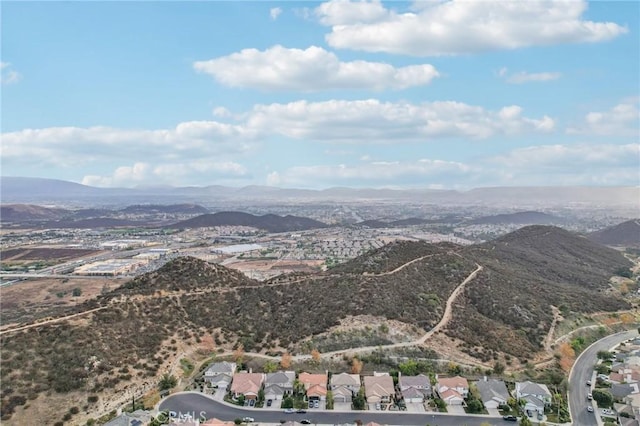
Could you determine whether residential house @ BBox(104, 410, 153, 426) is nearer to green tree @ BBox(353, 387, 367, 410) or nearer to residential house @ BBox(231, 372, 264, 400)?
residential house @ BBox(231, 372, 264, 400)

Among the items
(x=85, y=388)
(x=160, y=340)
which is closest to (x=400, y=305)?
(x=160, y=340)

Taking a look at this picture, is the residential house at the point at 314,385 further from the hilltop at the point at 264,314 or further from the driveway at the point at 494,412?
the driveway at the point at 494,412

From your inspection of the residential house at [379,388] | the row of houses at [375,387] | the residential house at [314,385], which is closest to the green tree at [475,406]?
the row of houses at [375,387]

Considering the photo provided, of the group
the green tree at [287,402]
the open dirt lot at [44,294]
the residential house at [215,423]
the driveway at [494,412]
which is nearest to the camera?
the residential house at [215,423]

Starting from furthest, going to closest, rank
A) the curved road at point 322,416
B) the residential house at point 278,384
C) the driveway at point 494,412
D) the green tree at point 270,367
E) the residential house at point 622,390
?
the green tree at point 270,367
the residential house at point 622,390
the residential house at point 278,384
the driveway at point 494,412
the curved road at point 322,416

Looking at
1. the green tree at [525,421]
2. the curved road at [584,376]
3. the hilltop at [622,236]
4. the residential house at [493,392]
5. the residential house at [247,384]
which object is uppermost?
the hilltop at [622,236]

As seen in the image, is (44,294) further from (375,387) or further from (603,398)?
(603,398)
